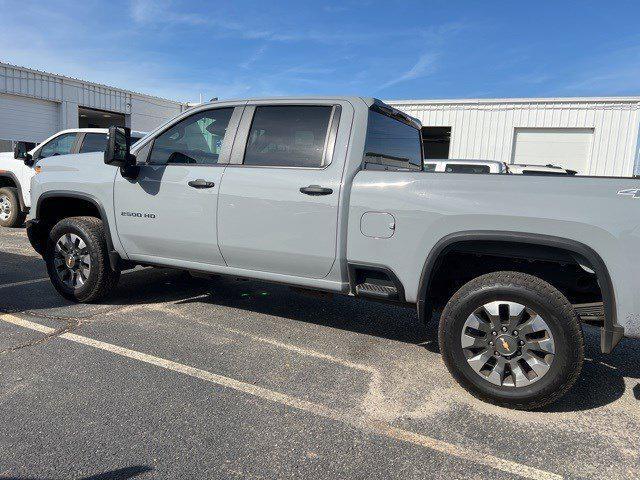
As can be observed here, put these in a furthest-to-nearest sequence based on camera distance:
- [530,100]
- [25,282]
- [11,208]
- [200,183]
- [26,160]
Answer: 1. [530,100]
2. [11,208]
3. [26,160]
4. [25,282]
5. [200,183]

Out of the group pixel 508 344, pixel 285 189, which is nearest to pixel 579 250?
pixel 508 344

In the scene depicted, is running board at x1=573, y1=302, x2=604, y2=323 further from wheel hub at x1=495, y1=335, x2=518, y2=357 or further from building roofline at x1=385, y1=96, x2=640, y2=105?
building roofline at x1=385, y1=96, x2=640, y2=105

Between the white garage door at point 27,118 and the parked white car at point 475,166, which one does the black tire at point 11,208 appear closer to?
Result: the parked white car at point 475,166

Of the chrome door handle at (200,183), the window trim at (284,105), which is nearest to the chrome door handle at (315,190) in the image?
the window trim at (284,105)

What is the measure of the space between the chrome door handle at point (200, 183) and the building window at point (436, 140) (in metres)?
15.0

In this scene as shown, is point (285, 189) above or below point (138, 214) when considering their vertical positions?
above

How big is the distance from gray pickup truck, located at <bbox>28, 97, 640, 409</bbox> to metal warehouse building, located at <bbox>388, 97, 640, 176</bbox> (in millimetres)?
13869

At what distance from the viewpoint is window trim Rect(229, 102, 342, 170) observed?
3537 millimetres

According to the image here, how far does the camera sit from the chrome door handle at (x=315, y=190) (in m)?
3.42

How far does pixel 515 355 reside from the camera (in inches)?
116

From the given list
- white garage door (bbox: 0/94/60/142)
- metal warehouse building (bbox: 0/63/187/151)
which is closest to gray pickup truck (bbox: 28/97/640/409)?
metal warehouse building (bbox: 0/63/187/151)

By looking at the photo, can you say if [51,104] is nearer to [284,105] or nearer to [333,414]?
[284,105]

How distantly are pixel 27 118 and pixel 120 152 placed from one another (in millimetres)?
18480

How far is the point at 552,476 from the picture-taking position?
91.1 inches
